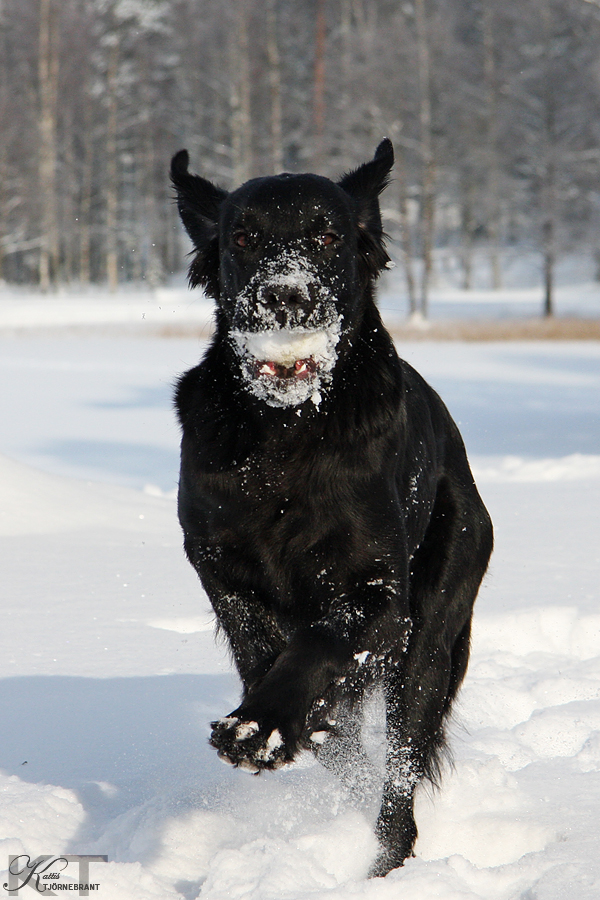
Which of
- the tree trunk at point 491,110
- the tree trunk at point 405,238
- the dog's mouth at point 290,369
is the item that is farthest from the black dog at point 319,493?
the tree trunk at point 491,110

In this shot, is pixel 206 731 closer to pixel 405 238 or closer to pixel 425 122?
pixel 425 122

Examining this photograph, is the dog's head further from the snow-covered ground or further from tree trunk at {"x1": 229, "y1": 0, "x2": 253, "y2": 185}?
tree trunk at {"x1": 229, "y1": 0, "x2": 253, "y2": 185}

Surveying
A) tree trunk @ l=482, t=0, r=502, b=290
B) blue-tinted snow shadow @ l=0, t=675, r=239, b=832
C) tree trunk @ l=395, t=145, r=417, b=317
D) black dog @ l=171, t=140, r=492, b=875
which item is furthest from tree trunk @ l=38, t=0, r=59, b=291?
black dog @ l=171, t=140, r=492, b=875

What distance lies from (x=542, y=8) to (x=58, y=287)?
19837 mm

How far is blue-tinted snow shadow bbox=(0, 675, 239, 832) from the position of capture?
9.02 feet

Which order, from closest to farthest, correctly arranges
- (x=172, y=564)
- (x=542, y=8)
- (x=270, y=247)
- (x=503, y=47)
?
(x=270, y=247) < (x=172, y=564) < (x=542, y=8) < (x=503, y=47)

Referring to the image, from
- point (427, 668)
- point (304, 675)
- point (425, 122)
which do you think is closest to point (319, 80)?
point (425, 122)

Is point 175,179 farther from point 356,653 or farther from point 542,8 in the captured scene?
point 542,8

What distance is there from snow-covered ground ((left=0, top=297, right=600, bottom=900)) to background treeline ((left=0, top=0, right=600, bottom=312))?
22.8 meters

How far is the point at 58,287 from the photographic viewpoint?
119ft

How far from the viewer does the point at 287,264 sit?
2.34 m

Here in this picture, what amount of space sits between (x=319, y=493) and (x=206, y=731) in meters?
1.24

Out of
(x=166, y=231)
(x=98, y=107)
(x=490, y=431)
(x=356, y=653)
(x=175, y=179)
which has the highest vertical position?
(x=98, y=107)

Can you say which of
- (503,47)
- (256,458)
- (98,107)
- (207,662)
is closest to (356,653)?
(256,458)
